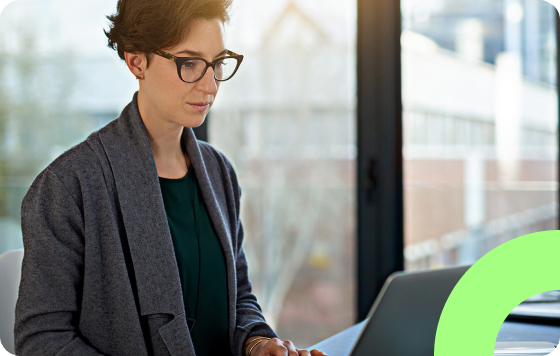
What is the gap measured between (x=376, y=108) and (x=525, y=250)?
5.33 feet

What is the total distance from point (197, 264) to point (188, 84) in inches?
17.0

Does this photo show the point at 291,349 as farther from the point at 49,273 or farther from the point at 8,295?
the point at 8,295

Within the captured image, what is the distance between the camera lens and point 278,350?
3.45 ft

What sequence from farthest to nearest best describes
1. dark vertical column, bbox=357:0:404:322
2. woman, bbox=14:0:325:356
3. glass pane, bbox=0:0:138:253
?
1. dark vertical column, bbox=357:0:404:322
2. glass pane, bbox=0:0:138:253
3. woman, bbox=14:0:325:356

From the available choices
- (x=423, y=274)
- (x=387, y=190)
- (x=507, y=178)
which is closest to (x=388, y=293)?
(x=423, y=274)

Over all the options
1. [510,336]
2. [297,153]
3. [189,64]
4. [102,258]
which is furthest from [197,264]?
[297,153]

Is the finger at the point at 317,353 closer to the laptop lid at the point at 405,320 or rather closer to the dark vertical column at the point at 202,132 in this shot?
the laptop lid at the point at 405,320

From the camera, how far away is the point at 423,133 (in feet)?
8.12

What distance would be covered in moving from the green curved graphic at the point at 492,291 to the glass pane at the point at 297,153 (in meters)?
1.62

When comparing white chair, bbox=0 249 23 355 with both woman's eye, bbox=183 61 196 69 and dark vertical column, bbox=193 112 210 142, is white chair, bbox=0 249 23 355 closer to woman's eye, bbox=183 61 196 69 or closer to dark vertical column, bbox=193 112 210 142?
woman's eye, bbox=183 61 196 69

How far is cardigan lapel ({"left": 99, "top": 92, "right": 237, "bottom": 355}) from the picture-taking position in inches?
40.4

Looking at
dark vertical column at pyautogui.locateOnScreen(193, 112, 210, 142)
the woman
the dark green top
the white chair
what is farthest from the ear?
dark vertical column at pyautogui.locateOnScreen(193, 112, 210, 142)

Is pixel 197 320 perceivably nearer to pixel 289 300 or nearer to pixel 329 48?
pixel 289 300

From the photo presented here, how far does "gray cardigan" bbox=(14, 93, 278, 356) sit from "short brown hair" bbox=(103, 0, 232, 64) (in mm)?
164
